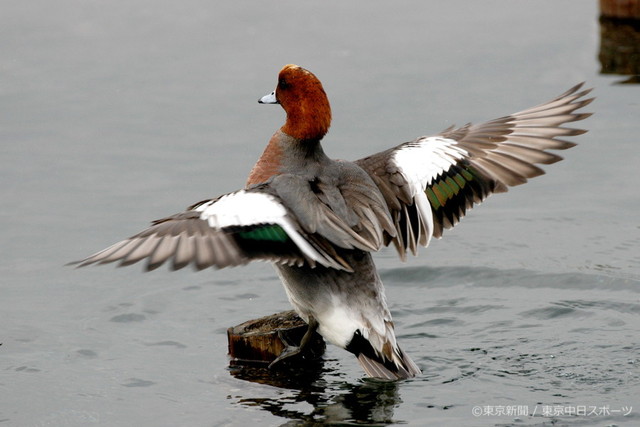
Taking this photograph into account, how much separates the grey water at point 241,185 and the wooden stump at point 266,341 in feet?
0.43

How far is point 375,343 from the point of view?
6762 mm

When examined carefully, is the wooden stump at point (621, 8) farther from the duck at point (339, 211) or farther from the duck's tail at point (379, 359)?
the duck's tail at point (379, 359)

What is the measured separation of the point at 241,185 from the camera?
9945 millimetres

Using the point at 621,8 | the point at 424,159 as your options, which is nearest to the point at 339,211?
the point at 424,159

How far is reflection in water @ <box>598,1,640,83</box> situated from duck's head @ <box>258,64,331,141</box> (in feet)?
19.3

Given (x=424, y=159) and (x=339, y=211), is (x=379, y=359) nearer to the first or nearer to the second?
(x=339, y=211)

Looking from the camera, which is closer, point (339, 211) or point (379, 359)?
point (339, 211)

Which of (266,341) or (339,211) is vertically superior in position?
(339,211)

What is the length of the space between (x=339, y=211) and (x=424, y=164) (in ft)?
2.93

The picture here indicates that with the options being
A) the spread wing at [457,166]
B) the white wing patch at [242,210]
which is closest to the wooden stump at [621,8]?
the spread wing at [457,166]

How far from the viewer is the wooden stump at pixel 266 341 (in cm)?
717

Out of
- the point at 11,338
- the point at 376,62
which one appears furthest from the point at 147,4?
the point at 11,338

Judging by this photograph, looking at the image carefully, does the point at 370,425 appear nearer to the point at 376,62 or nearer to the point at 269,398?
the point at 269,398

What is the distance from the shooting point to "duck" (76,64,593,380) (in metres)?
6.11
